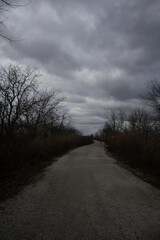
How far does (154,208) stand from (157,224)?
25.5 inches

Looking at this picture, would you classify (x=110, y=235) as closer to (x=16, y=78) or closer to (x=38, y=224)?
(x=38, y=224)

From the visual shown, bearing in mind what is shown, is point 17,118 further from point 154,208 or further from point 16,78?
point 154,208

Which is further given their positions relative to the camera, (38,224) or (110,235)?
(38,224)

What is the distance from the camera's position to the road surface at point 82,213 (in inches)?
83.4

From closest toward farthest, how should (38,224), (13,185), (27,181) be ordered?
(38,224) → (13,185) → (27,181)

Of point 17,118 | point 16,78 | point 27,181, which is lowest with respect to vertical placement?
point 27,181

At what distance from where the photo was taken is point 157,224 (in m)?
2.37

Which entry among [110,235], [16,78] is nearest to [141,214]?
[110,235]

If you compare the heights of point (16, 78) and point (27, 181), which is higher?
point (16, 78)

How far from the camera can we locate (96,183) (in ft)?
15.2

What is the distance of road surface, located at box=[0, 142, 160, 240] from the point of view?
2117 millimetres

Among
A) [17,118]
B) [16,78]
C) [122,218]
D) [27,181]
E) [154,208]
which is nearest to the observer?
[122,218]

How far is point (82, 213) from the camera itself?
270 centimetres

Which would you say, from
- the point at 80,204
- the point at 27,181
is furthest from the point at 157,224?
the point at 27,181
